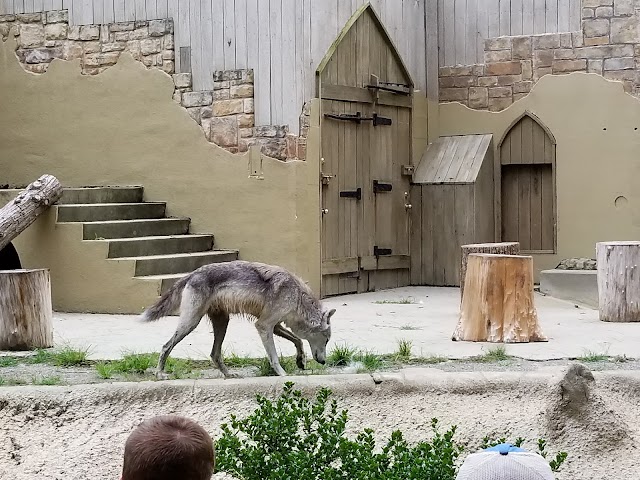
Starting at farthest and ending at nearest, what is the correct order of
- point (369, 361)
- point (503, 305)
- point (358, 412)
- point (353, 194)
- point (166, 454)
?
point (353, 194)
point (503, 305)
point (369, 361)
point (358, 412)
point (166, 454)

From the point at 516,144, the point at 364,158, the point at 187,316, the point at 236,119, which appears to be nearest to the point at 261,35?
the point at 236,119

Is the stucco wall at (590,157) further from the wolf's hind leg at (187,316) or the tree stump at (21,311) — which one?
the wolf's hind leg at (187,316)

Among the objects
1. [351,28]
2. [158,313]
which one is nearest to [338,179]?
[351,28]

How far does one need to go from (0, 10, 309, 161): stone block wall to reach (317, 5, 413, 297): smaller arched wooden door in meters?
0.66

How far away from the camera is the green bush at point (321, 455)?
4.52 m

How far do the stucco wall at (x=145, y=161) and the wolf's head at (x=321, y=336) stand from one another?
4.14 metres

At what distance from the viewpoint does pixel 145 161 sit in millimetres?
11914

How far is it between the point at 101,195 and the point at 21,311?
3770mm

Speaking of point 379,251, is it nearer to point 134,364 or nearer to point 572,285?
point 572,285

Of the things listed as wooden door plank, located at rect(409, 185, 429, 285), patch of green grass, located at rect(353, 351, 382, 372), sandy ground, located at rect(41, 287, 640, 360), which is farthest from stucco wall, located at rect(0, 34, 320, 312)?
patch of green grass, located at rect(353, 351, 382, 372)

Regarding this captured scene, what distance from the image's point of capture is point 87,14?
12.1 meters

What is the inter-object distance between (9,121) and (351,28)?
4190 mm

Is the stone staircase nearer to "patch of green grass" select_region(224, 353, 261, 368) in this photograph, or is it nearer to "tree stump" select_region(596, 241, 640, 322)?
"patch of green grass" select_region(224, 353, 261, 368)

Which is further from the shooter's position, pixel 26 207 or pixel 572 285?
pixel 572 285
